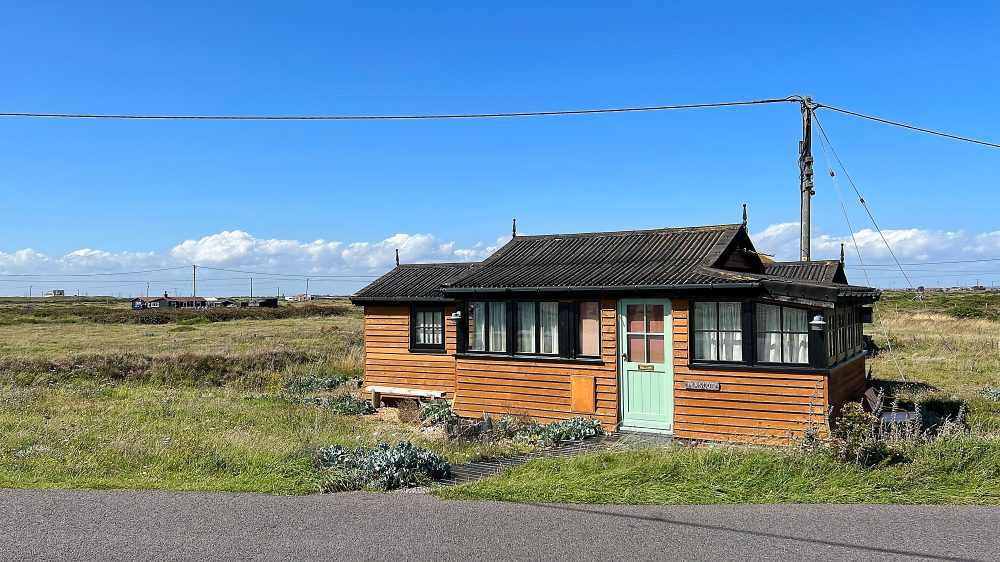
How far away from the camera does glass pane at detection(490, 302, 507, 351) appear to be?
1361 centimetres

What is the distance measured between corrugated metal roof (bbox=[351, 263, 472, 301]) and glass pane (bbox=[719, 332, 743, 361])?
689cm

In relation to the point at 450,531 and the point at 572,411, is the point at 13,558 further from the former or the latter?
the point at 572,411

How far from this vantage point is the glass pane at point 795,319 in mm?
10938

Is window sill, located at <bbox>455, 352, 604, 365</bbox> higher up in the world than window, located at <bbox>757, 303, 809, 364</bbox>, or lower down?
lower down

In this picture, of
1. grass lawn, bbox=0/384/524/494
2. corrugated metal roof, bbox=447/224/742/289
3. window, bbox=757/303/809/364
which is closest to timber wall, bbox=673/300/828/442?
window, bbox=757/303/809/364

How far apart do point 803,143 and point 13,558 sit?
17.9 metres

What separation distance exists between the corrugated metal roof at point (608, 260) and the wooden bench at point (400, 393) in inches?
128

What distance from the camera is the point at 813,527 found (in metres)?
6.11

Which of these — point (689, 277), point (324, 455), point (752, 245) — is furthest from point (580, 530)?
point (752, 245)

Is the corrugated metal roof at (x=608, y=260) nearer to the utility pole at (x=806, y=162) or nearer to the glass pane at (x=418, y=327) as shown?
the glass pane at (x=418, y=327)

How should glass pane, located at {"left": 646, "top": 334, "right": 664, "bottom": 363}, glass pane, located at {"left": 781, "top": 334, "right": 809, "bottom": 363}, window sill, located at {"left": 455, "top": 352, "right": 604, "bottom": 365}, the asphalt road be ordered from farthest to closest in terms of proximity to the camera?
window sill, located at {"left": 455, "top": 352, "right": 604, "bottom": 365}
glass pane, located at {"left": 646, "top": 334, "right": 664, "bottom": 363}
glass pane, located at {"left": 781, "top": 334, "right": 809, "bottom": 363}
the asphalt road

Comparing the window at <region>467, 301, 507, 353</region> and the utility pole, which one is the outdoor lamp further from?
the utility pole

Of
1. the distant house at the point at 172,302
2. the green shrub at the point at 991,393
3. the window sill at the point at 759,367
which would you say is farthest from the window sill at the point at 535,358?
the distant house at the point at 172,302

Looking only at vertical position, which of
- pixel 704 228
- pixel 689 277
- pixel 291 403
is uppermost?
pixel 704 228
